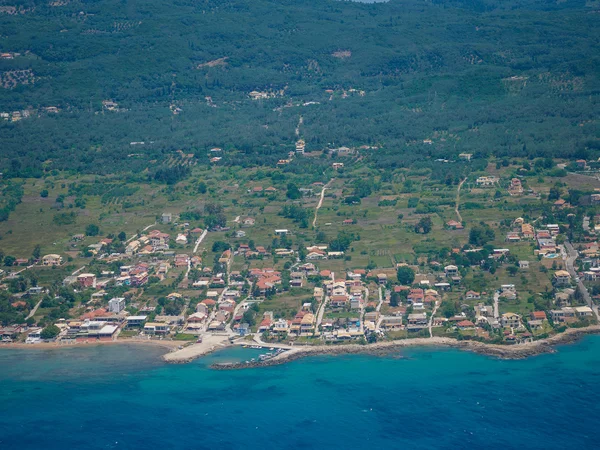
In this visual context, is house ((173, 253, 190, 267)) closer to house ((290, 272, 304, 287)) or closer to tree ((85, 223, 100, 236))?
house ((290, 272, 304, 287))

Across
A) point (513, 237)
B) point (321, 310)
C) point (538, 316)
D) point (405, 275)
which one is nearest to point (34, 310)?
point (321, 310)

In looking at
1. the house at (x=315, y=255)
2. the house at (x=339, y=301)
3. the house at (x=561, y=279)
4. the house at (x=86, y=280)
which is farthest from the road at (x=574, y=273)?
the house at (x=86, y=280)

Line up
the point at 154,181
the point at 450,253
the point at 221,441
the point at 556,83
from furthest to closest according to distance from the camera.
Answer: the point at 556,83 → the point at 154,181 → the point at 450,253 → the point at 221,441

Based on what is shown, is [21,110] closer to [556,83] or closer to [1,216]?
[1,216]

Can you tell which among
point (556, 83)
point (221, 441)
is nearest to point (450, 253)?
point (221, 441)

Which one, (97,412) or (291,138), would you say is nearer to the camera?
(97,412)

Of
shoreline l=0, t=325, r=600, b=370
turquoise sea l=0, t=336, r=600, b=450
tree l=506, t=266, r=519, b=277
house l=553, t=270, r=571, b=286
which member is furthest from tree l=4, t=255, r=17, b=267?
house l=553, t=270, r=571, b=286
